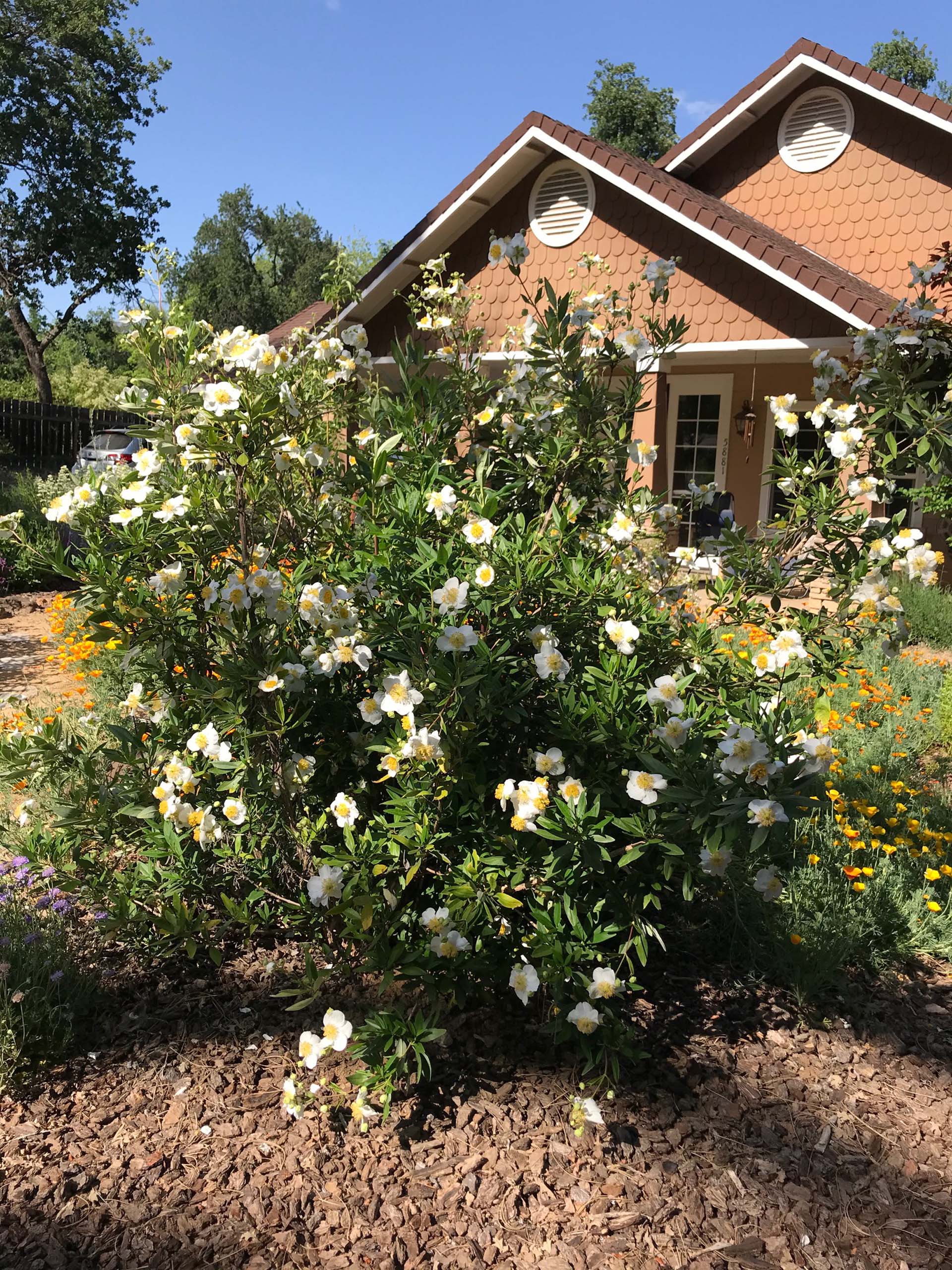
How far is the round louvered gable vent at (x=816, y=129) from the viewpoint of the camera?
1052 cm

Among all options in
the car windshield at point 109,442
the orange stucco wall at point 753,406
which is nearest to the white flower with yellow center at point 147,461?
the orange stucco wall at point 753,406

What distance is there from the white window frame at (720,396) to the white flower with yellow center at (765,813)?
10.4 m

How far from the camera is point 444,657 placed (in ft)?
7.25

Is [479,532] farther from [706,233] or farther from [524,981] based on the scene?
[706,233]

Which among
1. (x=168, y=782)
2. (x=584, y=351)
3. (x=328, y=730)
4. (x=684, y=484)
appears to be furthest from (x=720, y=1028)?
(x=684, y=484)

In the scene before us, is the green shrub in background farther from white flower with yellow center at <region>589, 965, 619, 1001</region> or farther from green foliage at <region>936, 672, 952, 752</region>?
white flower with yellow center at <region>589, 965, 619, 1001</region>

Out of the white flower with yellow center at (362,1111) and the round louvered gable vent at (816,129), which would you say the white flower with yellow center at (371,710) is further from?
the round louvered gable vent at (816,129)

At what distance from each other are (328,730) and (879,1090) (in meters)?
1.77

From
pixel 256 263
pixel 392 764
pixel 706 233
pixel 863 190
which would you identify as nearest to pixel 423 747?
pixel 392 764

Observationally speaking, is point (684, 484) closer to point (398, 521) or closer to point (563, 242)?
point (563, 242)

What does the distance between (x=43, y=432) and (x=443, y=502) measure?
60.3ft

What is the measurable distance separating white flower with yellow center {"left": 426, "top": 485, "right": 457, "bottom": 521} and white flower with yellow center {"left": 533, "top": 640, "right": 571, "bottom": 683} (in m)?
0.43

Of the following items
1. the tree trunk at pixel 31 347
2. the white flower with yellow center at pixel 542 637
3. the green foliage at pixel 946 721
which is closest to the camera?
the white flower with yellow center at pixel 542 637

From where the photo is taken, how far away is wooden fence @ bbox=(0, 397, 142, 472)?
17375mm
